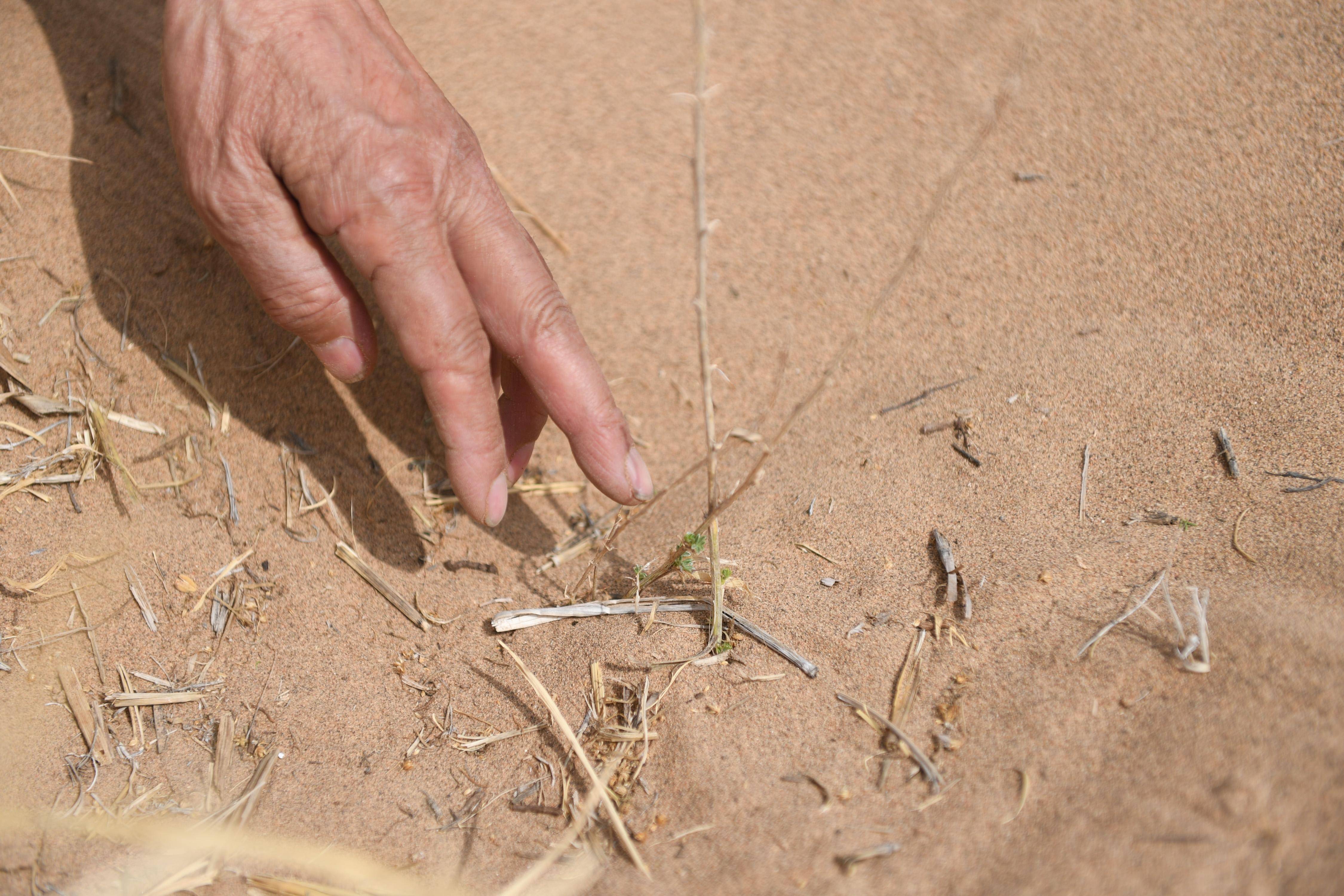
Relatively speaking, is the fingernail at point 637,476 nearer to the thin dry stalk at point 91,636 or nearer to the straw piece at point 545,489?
the straw piece at point 545,489

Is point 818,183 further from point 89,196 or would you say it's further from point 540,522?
point 89,196

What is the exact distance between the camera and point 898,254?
8.62 feet

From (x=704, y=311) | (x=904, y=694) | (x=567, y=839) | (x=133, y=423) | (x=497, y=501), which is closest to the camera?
(x=704, y=311)

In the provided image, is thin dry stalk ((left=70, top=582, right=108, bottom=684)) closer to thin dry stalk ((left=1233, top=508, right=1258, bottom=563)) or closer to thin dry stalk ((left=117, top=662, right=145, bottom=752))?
thin dry stalk ((left=117, top=662, right=145, bottom=752))

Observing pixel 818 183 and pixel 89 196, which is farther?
pixel 818 183

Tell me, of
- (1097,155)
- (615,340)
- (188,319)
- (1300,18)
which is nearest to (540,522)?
(615,340)

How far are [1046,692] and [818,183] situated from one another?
1.82 m

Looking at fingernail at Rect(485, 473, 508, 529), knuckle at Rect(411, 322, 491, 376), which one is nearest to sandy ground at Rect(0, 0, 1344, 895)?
fingernail at Rect(485, 473, 508, 529)

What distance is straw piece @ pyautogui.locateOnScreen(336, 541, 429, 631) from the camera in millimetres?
1971

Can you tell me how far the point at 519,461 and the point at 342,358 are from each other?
497mm

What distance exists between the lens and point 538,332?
186 cm

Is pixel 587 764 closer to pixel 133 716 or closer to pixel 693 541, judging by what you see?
pixel 693 541

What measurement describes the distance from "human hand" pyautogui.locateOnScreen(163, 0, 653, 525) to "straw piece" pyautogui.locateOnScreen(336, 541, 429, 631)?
0.95 feet

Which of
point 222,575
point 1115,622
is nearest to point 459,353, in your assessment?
point 222,575
